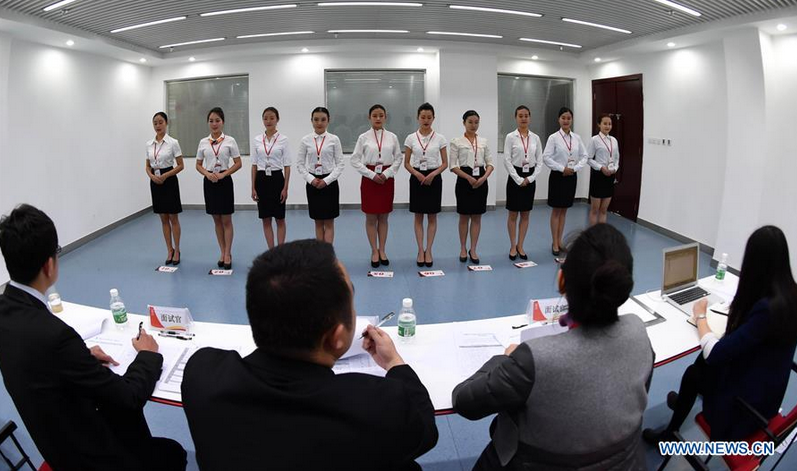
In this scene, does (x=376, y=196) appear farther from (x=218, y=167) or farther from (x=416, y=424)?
(x=416, y=424)

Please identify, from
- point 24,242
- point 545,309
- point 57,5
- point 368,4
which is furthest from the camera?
point 368,4

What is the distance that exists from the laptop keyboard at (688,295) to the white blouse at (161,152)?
5098mm

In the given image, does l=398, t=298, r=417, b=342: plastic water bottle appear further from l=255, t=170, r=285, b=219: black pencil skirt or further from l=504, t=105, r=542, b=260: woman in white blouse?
l=504, t=105, r=542, b=260: woman in white blouse

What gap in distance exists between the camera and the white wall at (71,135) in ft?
18.1

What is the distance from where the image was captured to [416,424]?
106 centimetres

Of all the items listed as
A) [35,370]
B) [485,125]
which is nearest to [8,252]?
[35,370]

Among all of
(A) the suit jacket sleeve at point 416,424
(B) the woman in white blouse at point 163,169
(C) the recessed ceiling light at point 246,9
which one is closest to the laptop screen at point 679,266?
(A) the suit jacket sleeve at point 416,424

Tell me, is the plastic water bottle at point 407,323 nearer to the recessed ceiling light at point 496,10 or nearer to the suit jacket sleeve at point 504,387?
the suit jacket sleeve at point 504,387

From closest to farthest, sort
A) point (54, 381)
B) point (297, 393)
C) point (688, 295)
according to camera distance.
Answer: point (297, 393), point (54, 381), point (688, 295)

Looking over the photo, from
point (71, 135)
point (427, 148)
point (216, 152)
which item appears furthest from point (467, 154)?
point (71, 135)

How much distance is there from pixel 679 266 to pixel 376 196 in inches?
128

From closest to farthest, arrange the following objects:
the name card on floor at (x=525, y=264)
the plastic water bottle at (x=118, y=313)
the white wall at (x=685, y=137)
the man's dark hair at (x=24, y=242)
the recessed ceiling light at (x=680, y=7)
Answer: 1. the man's dark hair at (x=24, y=242)
2. the plastic water bottle at (x=118, y=313)
3. the recessed ceiling light at (x=680, y=7)
4. the name card on floor at (x=525, y=264)
5. the white wall at (x=685, y=137)

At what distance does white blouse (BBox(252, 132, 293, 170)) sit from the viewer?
5.52 meters

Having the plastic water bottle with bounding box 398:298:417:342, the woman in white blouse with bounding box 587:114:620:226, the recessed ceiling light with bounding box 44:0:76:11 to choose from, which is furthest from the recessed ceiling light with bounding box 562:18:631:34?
the recessed ceiling light with bounding box 44:0:76:11
